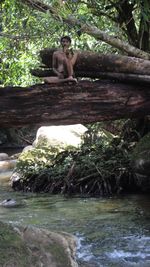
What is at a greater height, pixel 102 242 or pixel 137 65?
pixel 137 65

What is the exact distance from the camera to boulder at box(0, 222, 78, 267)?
15.6 ft

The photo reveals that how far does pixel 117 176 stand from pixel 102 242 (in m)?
4.37

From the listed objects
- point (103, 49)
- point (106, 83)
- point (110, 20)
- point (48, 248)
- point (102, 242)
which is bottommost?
point (102, 242)

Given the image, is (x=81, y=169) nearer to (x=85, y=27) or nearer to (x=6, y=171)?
(x=85, y=27)

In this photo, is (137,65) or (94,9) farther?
(94,9)

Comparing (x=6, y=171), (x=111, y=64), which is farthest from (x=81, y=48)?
(x=6, y=171)

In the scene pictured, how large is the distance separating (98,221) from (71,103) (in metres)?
3.79

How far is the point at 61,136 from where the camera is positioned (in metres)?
15.9

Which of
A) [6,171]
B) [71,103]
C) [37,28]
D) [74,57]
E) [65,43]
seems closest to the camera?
[71,103]

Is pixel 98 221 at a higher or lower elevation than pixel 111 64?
lower

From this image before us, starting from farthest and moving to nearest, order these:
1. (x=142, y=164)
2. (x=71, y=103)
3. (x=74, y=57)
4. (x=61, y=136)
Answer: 1. (x=61, y=136)
2. (x=142, y=164)
3. (x=74, y=57)
4. (x=71, y=103)

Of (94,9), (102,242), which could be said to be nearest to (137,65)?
(102,242)

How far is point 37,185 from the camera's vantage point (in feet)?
42.5

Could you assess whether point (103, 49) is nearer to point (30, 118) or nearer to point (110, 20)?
point (110, 20)
